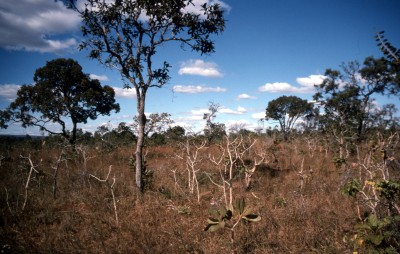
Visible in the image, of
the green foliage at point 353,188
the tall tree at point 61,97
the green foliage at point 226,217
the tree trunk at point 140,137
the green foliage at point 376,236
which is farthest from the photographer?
the tall tree at point 61,97

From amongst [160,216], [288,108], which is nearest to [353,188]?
[160,216]

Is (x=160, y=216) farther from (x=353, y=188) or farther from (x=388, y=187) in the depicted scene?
(x=388, y=187)

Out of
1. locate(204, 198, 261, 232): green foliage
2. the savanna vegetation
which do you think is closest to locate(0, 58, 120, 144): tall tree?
the savanna vegetation

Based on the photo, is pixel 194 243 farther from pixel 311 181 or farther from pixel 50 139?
pixel 50 139

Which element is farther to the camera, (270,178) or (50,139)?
(50,139)

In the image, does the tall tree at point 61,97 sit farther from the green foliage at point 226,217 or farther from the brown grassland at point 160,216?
the green foliage at point 226,217

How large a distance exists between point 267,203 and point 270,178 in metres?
3.10

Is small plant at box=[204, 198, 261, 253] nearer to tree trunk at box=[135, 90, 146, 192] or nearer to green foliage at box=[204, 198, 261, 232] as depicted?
green foliage at box=[204, 198, 261, 232]

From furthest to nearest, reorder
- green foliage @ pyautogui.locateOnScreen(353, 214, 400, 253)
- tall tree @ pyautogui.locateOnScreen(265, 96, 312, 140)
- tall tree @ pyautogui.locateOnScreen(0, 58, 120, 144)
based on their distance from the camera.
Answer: tall tree @ pyautogui.locateOnScreen(265, 96, 312, 140) < tall tree @ pyautogui.locateOnScreen(0, 58, 120, 144) < green foliage @ pyautogui.locateOnScreen(353, 214, 400, 253)

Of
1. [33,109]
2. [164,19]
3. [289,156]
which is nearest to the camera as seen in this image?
[164,19]

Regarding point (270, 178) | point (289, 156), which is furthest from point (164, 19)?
point (289, 156)

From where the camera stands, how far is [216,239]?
514 cm

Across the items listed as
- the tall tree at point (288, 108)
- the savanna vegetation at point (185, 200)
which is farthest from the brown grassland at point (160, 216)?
the tall tree at point (288, 108)

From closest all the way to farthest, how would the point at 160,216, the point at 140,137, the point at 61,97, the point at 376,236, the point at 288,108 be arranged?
1. the point at 376,236
2. the point at 160,216
3. the point at 140,137
4. the point at 61,97
5. the point at 288,108
